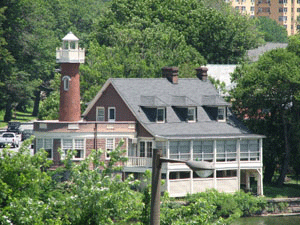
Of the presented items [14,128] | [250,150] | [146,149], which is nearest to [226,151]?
[250,150]

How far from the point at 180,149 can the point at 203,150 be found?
1684mm

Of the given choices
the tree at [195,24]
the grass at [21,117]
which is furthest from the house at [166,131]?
the grass at [21,117]

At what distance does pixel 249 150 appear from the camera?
7244 centimetres

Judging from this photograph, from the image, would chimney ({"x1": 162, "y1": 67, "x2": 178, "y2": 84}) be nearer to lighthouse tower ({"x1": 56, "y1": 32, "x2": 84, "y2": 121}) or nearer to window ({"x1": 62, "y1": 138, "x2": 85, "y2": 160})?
lighthouse tower ({"x1": 56, "y1": 32, "x2": 84, "y2": 121})

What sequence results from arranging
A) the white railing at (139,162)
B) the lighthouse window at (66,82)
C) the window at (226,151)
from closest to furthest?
the white railing at (139,162)
the window at (226,151)
the lighthouse window at (66,82)

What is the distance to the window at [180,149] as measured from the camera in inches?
2731

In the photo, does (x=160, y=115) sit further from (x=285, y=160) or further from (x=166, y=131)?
(x=285, y=160)

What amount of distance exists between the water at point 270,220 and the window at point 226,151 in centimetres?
498

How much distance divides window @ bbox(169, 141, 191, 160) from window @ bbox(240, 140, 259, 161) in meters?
4.13

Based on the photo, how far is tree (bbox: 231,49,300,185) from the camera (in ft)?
242

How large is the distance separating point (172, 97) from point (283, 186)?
31.5 ft

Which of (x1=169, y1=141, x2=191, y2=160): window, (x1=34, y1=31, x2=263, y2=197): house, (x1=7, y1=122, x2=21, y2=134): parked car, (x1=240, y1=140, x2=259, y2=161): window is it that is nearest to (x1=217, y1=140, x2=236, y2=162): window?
(x1=34, y1=31, x2=263, y2=197): house

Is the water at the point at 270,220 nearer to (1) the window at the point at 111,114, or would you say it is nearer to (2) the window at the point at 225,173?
(2) the window at the point at 225,173

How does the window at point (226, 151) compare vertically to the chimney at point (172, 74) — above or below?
below
